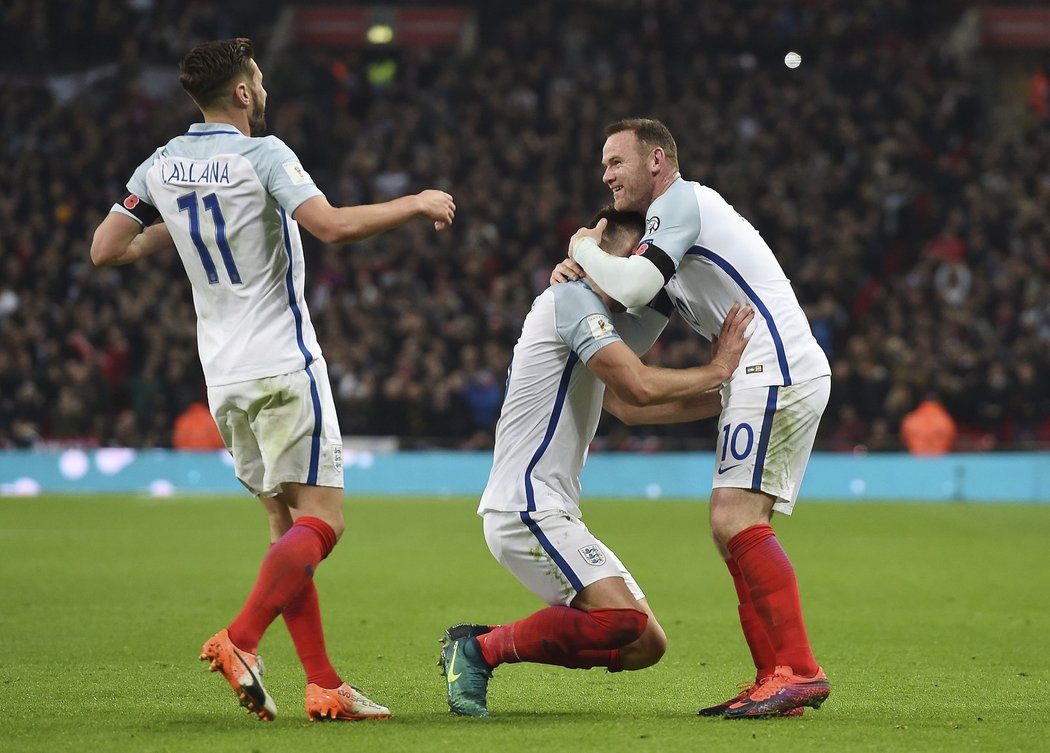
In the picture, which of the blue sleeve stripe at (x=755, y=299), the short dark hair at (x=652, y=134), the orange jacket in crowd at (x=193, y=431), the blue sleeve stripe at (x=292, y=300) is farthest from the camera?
the orange jacket in crowd at (x=193, y=431)

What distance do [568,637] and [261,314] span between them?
5.22 ft

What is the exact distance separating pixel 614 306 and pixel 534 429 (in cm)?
54

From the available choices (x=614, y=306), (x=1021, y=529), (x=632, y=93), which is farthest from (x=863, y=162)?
(x=614, y=306)

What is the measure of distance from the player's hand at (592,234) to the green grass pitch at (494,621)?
1743 mm

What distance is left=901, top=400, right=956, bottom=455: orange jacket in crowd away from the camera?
18.3 m

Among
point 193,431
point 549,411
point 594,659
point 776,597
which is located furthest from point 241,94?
point 193,431

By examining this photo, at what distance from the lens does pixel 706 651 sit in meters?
7.09

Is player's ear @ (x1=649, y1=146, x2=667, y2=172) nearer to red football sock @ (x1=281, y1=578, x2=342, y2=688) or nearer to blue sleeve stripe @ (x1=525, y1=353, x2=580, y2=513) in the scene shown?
blue sleeve stripe @ (x1=525, y1=353, x2=580, y2=513)

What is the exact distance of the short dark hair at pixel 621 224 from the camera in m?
5.56

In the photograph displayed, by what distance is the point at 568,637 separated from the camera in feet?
17.0

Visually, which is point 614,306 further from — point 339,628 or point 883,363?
point 883,363

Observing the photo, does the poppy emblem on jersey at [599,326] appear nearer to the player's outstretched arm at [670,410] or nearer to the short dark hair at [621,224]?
the short dark hair at [621,224]

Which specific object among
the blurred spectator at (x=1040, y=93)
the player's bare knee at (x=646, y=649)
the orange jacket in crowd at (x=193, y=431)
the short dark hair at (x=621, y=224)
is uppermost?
the blurred spectator at (x=1040, y=93)

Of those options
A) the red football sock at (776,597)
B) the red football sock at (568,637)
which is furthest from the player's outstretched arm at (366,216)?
the red football sock at (776,597)
